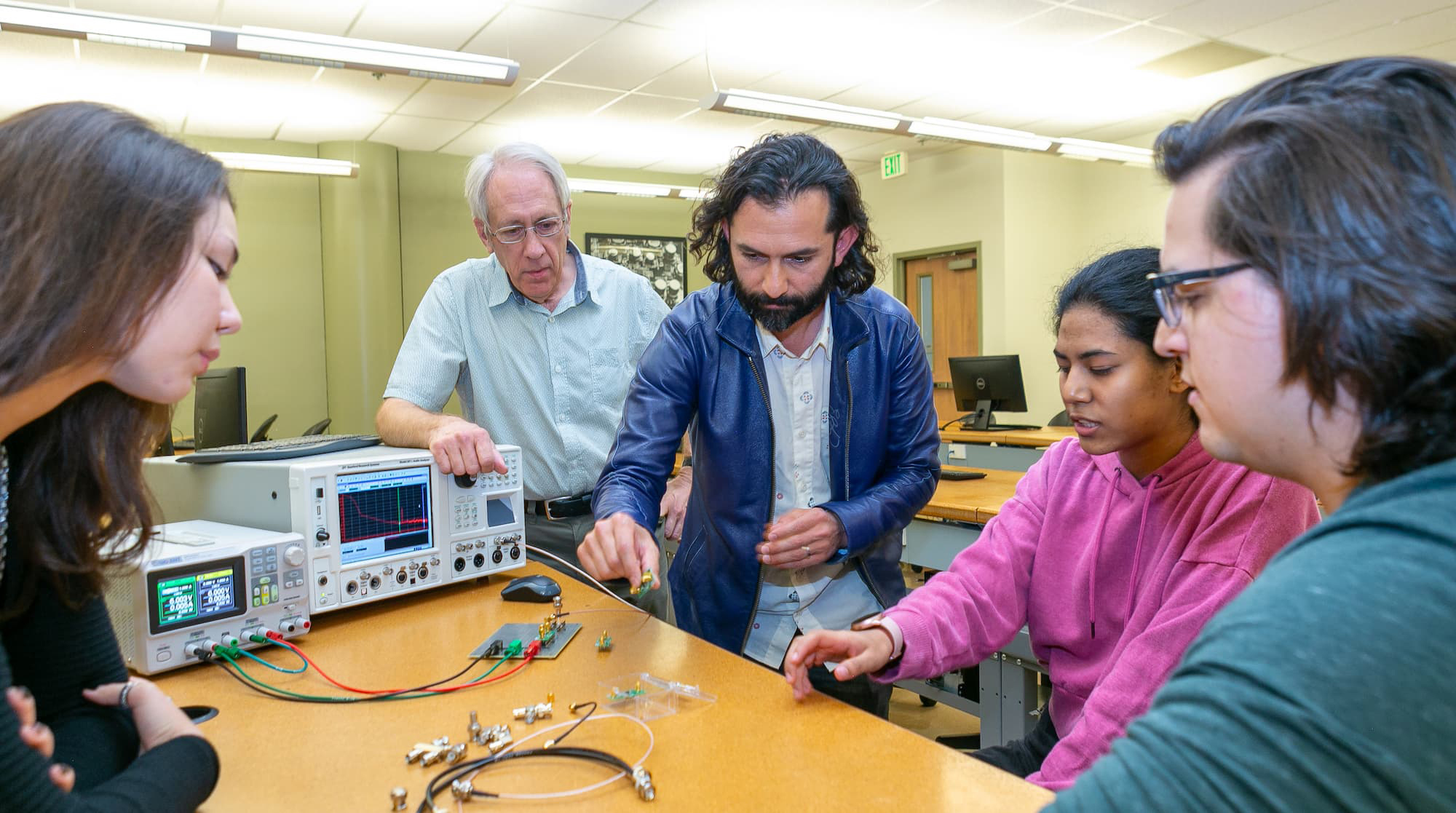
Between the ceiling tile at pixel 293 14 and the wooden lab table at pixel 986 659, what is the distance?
3770 mm

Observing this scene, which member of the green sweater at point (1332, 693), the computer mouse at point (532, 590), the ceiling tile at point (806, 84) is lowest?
the computer mouse at point (532, 590)

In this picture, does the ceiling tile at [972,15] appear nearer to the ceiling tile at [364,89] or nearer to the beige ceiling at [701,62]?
the beige ceiling at [701,62]

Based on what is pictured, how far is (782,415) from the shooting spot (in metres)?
1.82

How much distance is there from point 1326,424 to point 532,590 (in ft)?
4.70

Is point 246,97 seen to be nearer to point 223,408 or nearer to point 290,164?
point 290,164

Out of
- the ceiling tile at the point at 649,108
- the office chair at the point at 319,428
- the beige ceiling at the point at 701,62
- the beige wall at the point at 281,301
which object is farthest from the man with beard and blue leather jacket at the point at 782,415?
the beige wall at the point at 281,301

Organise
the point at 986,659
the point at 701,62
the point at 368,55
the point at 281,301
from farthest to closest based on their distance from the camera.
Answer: the point at 281,301 → the point at 701,62 → the point at 368,55 → the point at 986,659

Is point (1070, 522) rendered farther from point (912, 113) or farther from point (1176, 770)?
point (912, 113)

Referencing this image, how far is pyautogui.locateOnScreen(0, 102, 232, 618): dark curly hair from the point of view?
2.60 ft

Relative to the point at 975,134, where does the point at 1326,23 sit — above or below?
above

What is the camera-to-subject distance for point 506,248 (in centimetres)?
226

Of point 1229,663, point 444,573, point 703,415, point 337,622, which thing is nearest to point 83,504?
point 337,622

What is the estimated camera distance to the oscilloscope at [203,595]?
136 centimetres

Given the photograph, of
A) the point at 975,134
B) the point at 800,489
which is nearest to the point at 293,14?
the point at 975,134
